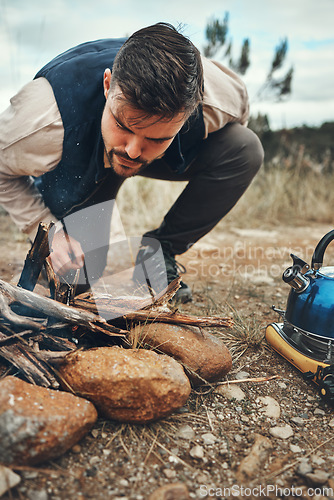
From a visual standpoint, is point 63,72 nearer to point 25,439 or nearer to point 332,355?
point 25,439

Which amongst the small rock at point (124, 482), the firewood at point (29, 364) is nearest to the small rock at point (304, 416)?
the small rock at point (124, 482)

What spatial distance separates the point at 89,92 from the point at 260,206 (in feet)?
12.2

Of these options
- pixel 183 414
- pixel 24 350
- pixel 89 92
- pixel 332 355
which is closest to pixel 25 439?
pixel 24 350

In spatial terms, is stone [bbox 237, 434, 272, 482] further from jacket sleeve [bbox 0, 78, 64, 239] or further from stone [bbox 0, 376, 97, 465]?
jacket sleeve [bbox 0, 78, 64, 239]

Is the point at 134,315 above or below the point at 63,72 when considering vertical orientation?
below

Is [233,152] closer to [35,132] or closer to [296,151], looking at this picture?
[35,132]

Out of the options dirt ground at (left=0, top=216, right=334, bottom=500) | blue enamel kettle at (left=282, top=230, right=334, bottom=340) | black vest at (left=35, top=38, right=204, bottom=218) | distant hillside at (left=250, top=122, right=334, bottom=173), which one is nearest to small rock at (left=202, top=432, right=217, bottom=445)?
dirt ground at (left=0, top=216, right=334, bottom=500)

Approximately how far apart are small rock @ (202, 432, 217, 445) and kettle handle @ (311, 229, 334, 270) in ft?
2.60

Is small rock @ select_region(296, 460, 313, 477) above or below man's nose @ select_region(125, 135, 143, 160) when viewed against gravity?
below

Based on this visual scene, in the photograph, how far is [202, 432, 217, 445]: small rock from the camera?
4.26ft

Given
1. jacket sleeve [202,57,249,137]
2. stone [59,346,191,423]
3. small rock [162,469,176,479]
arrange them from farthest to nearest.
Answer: jacket sleeve [202,57,249,137] → stone [59,346,191,423] → small rock [162,469,176,479]

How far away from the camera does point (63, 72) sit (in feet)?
6.20

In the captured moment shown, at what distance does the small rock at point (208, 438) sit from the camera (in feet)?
4.26

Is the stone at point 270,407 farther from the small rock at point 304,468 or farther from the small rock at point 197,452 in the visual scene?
the small rock at point 197,452
